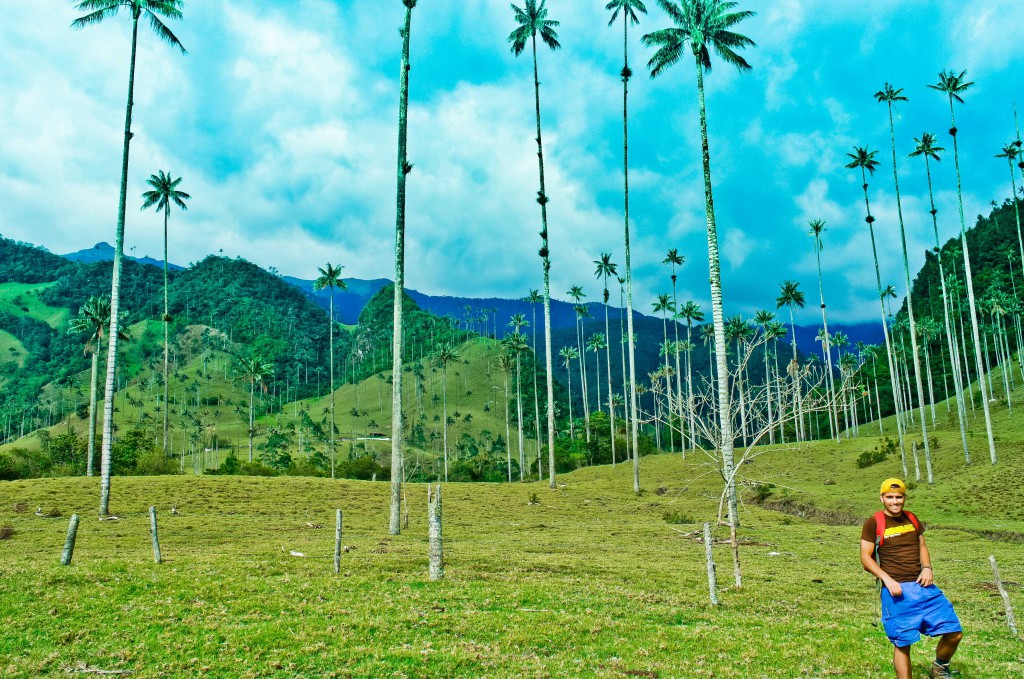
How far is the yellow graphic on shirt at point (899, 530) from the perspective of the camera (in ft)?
30.7

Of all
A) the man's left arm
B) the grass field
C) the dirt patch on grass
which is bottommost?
the dirt patch on grass

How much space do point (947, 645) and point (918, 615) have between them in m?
0.88

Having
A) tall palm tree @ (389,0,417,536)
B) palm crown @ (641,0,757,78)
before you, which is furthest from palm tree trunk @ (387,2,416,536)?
palm crown @ (641,0,757,78)

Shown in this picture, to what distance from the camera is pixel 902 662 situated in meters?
9.24

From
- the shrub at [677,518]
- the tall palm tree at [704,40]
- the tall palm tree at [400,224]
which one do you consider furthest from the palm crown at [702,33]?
the shrub at [677,518]

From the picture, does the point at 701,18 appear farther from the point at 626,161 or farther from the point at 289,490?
the point at 289,490

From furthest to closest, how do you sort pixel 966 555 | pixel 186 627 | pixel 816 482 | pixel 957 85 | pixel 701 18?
pixel 816 482
pixel 957 85
pixel 701 18
pixel 966 555
pixel 186 627

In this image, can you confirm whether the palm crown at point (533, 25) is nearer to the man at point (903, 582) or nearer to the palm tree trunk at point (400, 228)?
the palm tree trunk at point (400, 228)

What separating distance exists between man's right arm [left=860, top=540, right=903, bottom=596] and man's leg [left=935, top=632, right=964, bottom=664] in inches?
40.8

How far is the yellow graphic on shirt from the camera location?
9.35 metres

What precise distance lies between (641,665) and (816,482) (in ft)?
208

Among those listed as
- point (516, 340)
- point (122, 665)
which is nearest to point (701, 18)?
point (122, 665)

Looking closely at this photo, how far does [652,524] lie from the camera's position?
4162 centimetres

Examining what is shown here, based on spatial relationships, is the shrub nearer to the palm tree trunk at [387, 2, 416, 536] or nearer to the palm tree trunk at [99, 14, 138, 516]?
the palm tree trunk at [387, 2, 416, 536]
